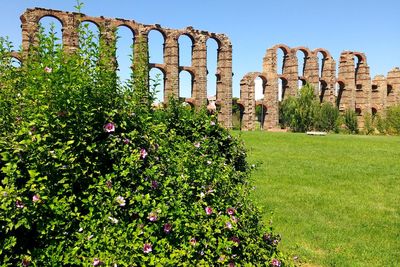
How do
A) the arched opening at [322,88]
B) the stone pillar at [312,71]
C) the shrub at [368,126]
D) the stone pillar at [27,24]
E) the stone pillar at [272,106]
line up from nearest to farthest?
1. the stone pillar at [27,24]
2. the shrub at [368,126]
3. the stone pillar at [272,106]
4. the stone pillar at [312,71]
5. the arched opening at [322,88]

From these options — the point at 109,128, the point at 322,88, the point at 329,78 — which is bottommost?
the point at 109,128

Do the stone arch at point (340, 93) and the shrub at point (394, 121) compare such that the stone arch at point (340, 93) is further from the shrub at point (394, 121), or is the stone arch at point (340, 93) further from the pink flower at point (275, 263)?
the pink flower at point (275, 263)

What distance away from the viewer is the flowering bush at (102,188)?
2.92 m

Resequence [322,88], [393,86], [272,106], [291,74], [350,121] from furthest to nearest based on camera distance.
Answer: [393,86] < [322,88] < [291,74] < [350,121] < [272,106]

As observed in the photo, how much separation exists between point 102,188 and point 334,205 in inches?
273

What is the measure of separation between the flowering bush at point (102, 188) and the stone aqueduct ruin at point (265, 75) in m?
25.6

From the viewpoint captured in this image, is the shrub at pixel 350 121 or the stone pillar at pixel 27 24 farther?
the shrub at pixel 350 121

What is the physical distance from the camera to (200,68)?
3722 cm

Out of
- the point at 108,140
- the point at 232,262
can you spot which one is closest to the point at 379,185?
the point at 232,262

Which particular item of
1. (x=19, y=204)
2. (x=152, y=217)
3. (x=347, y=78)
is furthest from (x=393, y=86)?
(x=19, y=204)

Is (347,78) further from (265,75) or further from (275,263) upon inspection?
(275,263)

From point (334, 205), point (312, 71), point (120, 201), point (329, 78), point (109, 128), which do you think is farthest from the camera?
point (329, 78)

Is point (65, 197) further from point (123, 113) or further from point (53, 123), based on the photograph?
point (123, 113)

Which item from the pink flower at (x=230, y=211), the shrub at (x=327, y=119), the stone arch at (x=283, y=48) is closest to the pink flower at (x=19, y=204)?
the pink flower at (x=230, y=211)
